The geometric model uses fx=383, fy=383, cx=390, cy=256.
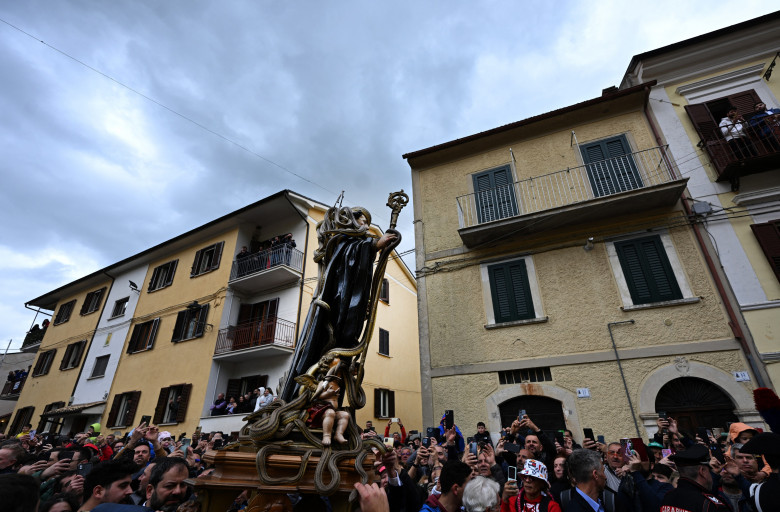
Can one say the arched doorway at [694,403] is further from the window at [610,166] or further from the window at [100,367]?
the window at [100,367]

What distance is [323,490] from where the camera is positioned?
1.86 meters

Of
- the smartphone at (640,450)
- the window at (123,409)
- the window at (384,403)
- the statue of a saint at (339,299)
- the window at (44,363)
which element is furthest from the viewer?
the window at (44,363)

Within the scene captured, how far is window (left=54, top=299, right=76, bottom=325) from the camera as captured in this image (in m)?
22.4

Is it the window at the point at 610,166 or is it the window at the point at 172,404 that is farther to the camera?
the window at the point at 172,404

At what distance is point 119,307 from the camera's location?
19719mm

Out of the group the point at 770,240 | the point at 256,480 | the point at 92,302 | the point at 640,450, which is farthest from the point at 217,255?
the point at 770,240

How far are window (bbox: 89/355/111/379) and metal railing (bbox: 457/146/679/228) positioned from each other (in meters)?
18.0

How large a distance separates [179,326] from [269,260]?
16.8 ft

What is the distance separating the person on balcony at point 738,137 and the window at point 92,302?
88.6ft

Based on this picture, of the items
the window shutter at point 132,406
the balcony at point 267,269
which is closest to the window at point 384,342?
the balcony at point 267,269

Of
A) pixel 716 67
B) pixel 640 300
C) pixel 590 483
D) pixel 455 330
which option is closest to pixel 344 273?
pixel 590 483

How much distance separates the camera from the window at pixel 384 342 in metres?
16.2

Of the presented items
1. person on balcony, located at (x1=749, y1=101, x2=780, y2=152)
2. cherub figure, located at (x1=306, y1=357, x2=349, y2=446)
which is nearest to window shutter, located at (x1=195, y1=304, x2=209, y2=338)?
cherub figure, located at (x1=306, y1=357, x2=349, y2=446)

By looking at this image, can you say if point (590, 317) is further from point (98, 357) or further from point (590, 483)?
point (98, 357)
